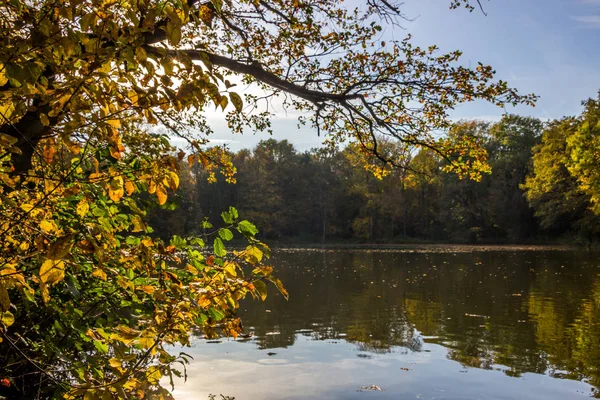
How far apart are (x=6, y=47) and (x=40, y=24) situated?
145 millimetres

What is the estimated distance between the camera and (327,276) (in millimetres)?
22516

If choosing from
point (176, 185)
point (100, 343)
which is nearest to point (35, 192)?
point (100, 343)

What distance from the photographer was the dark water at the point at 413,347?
7219 millimetres

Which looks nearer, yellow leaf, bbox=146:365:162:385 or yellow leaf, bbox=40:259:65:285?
yellow leaf, bbox=40:259:65:285

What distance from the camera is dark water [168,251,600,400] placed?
7.22 meters

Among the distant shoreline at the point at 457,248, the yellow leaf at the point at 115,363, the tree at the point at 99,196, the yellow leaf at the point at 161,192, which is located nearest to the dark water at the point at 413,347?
the tree at the point at 99,196

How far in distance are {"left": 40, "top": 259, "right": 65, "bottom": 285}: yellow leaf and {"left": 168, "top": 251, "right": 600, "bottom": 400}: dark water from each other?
18.8ft

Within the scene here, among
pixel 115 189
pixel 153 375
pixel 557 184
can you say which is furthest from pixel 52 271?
pixel 557 184

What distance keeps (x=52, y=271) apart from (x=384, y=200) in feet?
208

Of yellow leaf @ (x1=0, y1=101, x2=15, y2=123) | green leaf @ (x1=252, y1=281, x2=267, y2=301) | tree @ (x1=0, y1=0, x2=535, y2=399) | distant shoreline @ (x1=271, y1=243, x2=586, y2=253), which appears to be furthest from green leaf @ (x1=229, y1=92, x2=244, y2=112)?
distant shoreline @ (x1=271, y1=243, x2=586, y2=253)

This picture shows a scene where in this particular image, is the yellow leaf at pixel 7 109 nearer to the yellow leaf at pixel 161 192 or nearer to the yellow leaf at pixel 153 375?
the yellow leaf at pixel 161 192

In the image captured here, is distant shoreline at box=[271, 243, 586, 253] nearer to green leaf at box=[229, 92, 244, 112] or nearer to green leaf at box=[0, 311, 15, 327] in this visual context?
green leaf at box=[229, 92, 244, 112]

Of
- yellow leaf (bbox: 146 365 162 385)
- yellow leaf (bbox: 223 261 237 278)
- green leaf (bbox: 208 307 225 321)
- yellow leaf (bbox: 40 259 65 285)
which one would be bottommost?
yellow leaf (bbox: 146 365 162 385)

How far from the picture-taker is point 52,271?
1653mm
